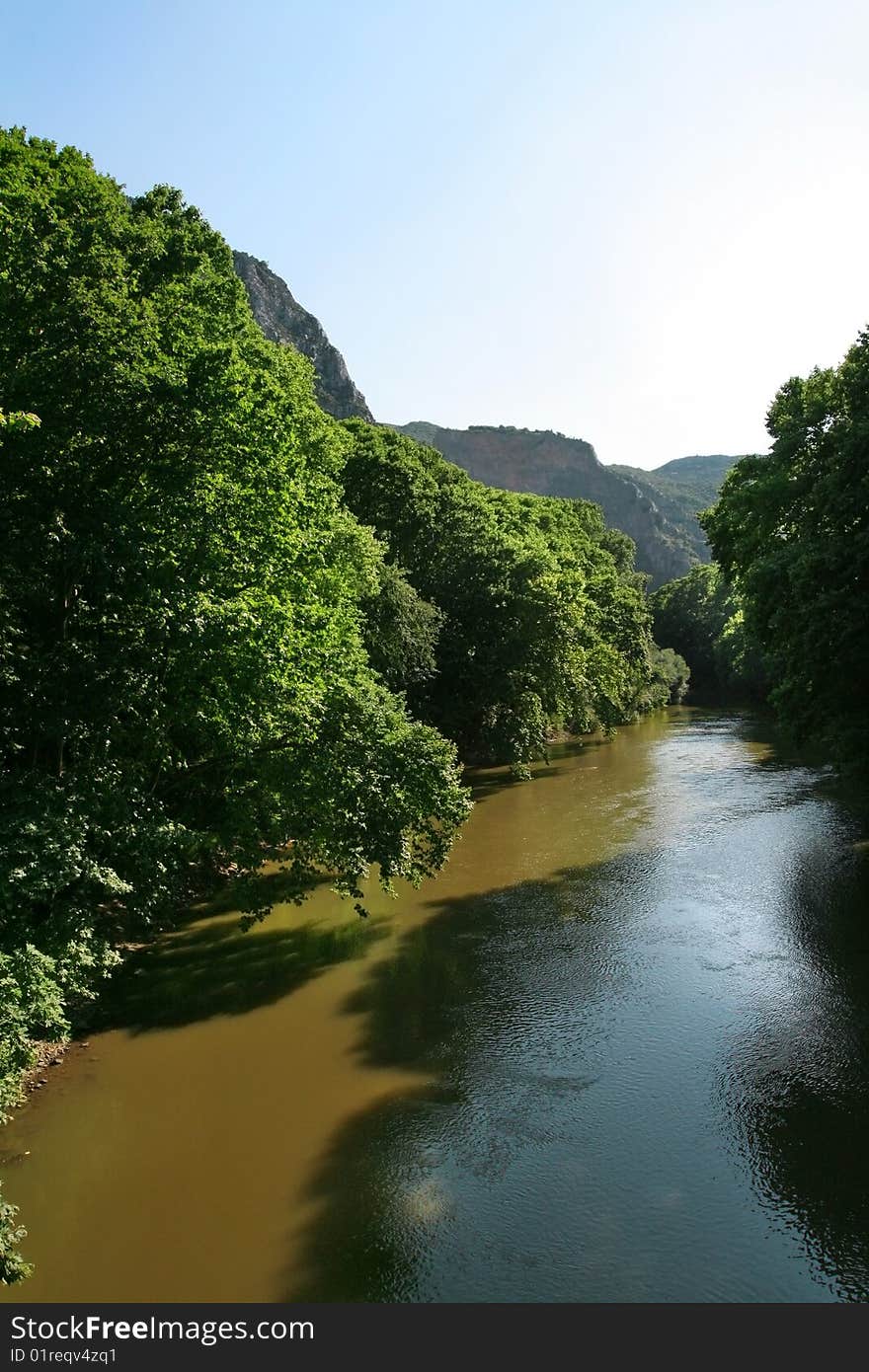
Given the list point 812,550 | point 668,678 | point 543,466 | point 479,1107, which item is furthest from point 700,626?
point 543,466

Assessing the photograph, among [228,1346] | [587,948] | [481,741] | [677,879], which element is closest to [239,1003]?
[587,948]

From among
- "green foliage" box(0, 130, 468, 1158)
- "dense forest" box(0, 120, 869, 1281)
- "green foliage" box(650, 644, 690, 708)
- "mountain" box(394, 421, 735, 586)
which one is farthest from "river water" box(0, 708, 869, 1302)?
"mountain" box(394, 421, 735, 586)

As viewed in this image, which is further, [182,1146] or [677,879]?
[677,879]

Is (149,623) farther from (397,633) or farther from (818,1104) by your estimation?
(397,633)

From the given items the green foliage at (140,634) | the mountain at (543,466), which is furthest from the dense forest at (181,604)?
the mountain at (543,466)

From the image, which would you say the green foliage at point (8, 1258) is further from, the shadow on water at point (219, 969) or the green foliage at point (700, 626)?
the green foliage at point (700, 626)

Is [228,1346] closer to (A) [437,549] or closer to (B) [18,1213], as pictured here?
(B) [18,1213]

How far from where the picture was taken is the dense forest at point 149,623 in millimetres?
12273

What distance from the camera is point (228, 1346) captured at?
23.9ft

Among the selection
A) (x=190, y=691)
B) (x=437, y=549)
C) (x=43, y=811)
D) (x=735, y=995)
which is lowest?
(x=735, y=995)

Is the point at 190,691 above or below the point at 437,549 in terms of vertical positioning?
below

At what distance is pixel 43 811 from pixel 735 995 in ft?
34.9

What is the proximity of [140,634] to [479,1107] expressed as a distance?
800cm

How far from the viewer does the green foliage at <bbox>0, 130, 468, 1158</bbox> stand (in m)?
12.3
